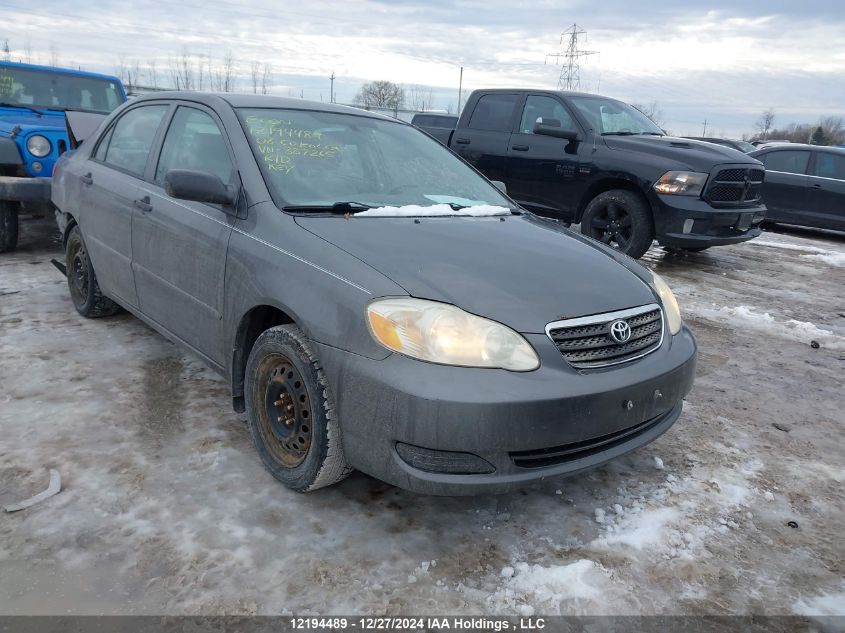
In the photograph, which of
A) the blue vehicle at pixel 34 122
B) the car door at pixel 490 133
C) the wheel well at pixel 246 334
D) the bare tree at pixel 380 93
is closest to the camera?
the wheel well at pixel 246 334

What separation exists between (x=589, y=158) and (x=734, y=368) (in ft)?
11.5

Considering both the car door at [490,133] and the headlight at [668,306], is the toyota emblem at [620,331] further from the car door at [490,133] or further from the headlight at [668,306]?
the car door at [490,133]

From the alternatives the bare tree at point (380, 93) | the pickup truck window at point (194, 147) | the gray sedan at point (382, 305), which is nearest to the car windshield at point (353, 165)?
the gray sedan at point (382, 305)

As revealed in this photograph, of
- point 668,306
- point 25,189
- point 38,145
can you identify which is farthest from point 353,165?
point 38,145

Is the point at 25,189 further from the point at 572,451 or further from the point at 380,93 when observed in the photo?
the point at 380,93

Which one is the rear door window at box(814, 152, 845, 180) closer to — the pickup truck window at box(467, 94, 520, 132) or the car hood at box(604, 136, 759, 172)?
the car hood at box(604, 136, 759, 172)

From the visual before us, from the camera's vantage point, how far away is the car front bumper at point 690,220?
6.74 metres

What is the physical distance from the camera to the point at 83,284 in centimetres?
460

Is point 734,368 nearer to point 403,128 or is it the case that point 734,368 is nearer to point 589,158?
point 403,128

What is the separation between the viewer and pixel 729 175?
6953 mm

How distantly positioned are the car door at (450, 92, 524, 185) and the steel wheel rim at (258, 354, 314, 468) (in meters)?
5.92

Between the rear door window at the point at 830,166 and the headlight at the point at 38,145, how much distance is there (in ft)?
36.6

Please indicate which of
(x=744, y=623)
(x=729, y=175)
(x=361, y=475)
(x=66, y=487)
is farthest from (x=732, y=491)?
(x=729, y=175)

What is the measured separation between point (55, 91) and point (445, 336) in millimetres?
7204
